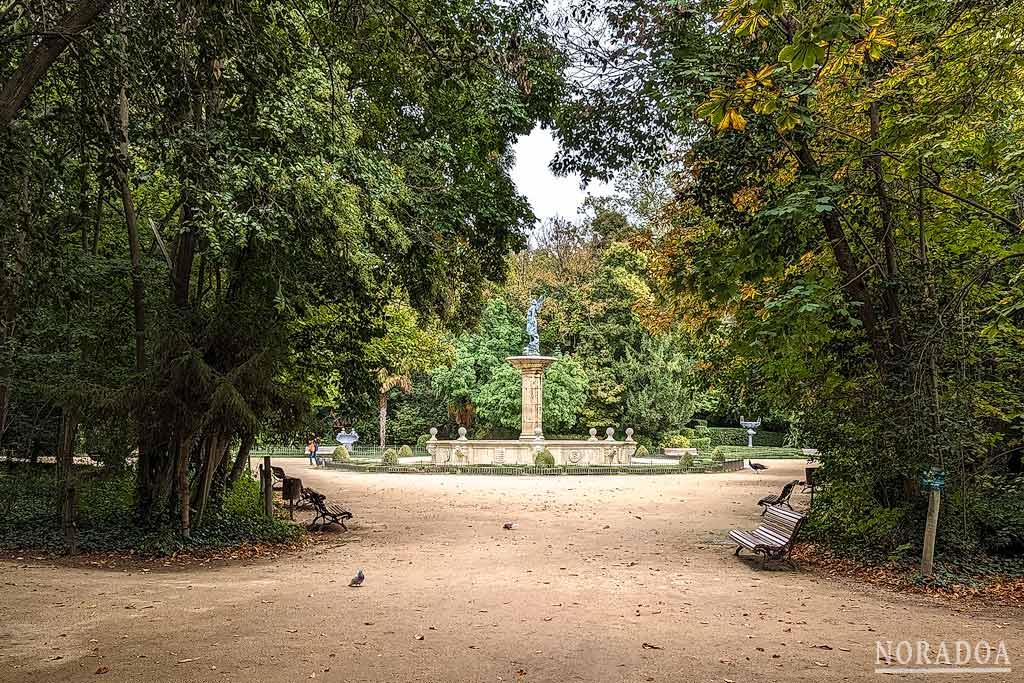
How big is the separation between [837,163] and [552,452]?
22745 millimetres

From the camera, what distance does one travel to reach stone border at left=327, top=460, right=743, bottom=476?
28812mm

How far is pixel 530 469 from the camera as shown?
1141 inches

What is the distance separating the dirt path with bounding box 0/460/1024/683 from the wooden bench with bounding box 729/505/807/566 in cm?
28

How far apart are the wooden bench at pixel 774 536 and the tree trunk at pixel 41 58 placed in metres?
8.97

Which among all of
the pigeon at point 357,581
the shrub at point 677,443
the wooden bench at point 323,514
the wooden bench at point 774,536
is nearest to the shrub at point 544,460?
the shrub at point 677,443

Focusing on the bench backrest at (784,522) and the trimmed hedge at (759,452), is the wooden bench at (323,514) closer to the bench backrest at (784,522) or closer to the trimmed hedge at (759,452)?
the bench backrest at (784,522)

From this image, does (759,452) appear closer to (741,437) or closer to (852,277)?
(741,437)

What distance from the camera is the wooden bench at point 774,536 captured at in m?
10.1

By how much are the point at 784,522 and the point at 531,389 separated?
23790mm

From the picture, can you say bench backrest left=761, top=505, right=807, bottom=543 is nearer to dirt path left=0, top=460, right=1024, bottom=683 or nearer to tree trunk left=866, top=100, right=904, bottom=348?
dirt path left=0, top=460, right=1024, bottom=683

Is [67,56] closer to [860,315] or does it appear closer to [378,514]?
[860,315]

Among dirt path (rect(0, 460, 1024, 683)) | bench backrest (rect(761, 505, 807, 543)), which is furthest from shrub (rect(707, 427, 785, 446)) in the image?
bench backrest (rect(761, 505, 807, 543))

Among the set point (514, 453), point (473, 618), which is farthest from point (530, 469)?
point (473, 618)

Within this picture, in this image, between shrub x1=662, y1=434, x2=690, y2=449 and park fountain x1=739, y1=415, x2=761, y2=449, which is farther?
park fountain x1=739, y1=415, x2=761, y2=449
